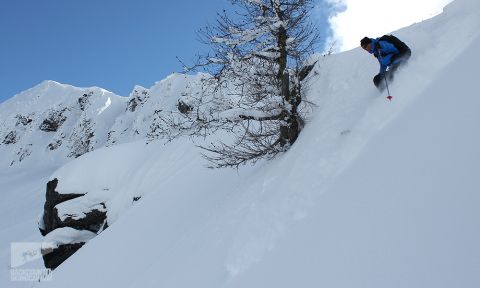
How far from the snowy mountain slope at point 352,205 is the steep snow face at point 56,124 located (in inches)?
1522

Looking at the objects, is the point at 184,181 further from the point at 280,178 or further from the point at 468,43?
the point at 468,43

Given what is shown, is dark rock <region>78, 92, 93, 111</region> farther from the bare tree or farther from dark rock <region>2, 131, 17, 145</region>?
the bare tree

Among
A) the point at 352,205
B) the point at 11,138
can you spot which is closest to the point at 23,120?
the point at 11,138

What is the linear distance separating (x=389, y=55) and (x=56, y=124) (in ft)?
173

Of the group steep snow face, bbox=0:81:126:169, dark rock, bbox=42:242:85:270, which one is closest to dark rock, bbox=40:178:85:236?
dark rock, bbox=42:242:85:270

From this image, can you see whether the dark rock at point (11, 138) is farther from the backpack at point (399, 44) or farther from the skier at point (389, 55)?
the backpack at point (399, 44)

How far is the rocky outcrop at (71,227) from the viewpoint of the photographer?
14508mm

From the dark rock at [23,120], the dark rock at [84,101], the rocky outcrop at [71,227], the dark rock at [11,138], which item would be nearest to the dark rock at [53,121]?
the dark rock at [84,101]

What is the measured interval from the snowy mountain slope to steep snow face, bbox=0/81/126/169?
38670mm

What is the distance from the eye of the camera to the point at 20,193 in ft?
116

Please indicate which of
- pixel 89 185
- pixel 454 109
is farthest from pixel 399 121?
pixel 89 185

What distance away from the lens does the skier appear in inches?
255

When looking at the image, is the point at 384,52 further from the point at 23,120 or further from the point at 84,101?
the point at 23,120

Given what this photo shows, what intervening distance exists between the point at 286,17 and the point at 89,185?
1106cm
